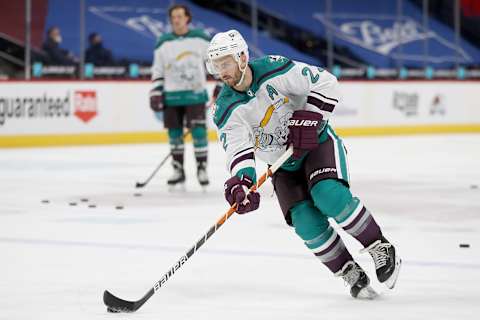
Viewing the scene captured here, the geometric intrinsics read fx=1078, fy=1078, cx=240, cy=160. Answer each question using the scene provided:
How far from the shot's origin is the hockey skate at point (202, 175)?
752cm

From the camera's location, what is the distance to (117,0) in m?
13.3

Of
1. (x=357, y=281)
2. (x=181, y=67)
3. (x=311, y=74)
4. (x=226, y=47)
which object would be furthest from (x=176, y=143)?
(x=226, y=47)

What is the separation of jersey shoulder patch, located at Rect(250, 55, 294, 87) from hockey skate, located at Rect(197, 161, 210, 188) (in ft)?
12.8

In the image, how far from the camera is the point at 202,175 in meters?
7.59

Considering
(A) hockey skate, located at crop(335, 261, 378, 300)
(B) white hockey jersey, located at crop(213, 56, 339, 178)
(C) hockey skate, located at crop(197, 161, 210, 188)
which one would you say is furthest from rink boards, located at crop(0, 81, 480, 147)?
(A) hockey skate, located at crop(335, 261, 378, 300)

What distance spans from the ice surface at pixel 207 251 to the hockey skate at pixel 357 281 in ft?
0.19

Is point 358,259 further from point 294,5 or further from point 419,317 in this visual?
point 294,5

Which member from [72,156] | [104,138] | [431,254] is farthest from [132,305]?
[104,138]

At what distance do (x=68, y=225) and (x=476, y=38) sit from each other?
462 inches

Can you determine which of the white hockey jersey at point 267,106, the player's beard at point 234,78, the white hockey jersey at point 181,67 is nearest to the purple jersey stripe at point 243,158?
the white hockey jersey at point 267,106

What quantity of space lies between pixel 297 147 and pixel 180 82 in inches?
163

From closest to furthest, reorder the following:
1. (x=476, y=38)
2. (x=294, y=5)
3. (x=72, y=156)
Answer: (x=72, y=156) < (x=294, y=5) < (x=476, y=38)

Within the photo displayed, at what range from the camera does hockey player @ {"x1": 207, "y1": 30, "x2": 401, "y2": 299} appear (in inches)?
138

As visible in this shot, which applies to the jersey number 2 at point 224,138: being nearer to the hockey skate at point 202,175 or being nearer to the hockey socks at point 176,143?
the hockey skate at point 202,175
